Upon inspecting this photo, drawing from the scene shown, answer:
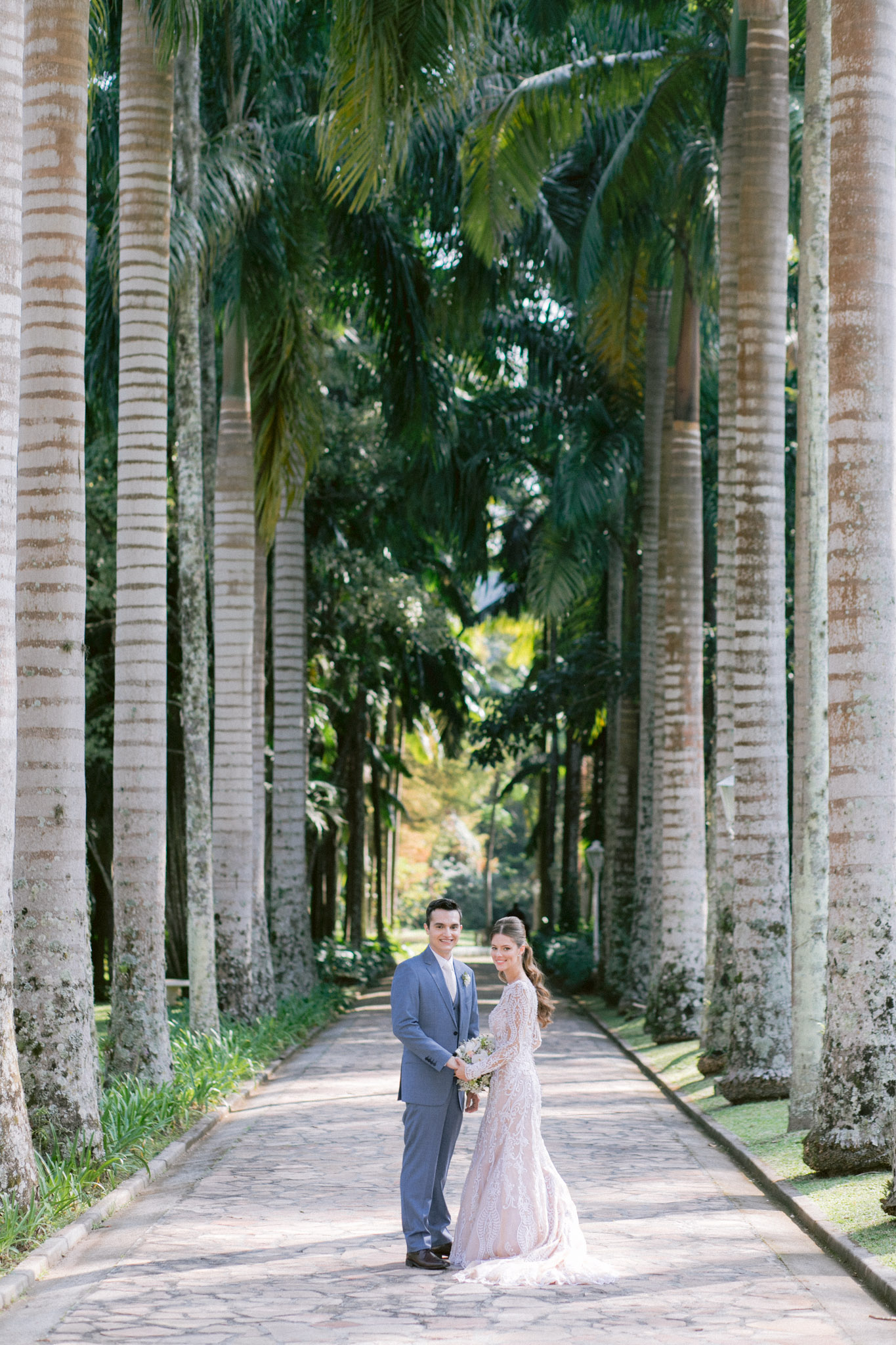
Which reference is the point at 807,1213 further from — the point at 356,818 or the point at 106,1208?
the point at 356,818

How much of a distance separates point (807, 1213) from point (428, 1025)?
8.76ft

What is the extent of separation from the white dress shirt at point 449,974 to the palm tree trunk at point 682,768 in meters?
10.6

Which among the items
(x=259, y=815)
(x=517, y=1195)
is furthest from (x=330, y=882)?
(x=517, y=1195)

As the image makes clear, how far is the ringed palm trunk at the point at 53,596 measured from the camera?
906 cm

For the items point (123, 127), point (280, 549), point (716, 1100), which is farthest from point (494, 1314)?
point (280, 549)

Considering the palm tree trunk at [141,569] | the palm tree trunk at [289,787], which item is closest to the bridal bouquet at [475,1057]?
the palm tree trunk at [141,569]

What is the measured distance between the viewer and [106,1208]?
8.72 meters

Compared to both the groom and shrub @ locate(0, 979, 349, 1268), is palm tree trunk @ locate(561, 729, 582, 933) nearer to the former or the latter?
shrub @ locate(0, 979, 349, 1268)

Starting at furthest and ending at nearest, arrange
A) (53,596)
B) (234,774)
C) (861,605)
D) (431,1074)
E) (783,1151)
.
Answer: (234,774), (783,1151), (53,596), (861,605), (431,1074)

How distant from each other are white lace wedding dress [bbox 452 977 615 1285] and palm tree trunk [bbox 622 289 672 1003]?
14.1 meters

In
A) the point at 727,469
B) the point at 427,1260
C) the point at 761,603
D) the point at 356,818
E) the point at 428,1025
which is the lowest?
the point at 356,818

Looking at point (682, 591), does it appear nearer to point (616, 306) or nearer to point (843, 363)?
point (616, 306)

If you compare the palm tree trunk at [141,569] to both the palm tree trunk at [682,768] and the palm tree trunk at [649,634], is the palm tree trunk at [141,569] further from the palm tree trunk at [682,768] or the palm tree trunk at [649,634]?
the palm tree trunk at [649,634]

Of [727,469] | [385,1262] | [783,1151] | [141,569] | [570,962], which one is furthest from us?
[570,962]
